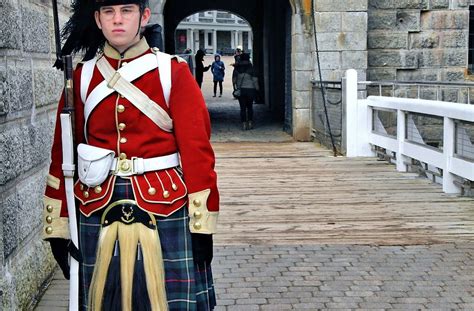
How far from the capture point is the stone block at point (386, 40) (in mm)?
13594

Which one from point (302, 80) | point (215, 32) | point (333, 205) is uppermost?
point (215, 32)

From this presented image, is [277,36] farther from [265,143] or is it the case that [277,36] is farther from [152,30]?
[152,30]

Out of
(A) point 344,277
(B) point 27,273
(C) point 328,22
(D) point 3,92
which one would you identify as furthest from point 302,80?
(D) point 3,92

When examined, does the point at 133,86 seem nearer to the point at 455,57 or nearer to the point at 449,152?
the point at 449,152

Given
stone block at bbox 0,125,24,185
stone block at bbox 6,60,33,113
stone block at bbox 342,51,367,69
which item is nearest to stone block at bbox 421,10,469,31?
stone block at bbox 342,51,367,69

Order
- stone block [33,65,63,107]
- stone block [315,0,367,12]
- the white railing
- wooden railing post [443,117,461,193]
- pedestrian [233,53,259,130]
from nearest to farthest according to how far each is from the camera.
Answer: stone block [33,65,63,107] < the white railing < wooden railing post [443,117,461,193] < stone block [315,0,367,12] < pedestrian [233,53,259,130]

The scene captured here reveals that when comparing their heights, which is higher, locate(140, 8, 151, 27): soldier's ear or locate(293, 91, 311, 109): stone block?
locate(140, 8, 151, 27): soldier's ear

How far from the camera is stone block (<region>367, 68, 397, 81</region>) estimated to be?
13688mm

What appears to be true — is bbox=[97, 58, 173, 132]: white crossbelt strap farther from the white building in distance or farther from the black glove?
the white building in distance

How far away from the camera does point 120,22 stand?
118 inches

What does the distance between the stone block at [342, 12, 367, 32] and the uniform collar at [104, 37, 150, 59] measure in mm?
10241

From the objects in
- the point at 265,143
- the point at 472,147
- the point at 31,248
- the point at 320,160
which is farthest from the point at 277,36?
the point at 31,248

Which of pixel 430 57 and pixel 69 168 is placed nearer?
pixel 69 168

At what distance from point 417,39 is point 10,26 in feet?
35.4
